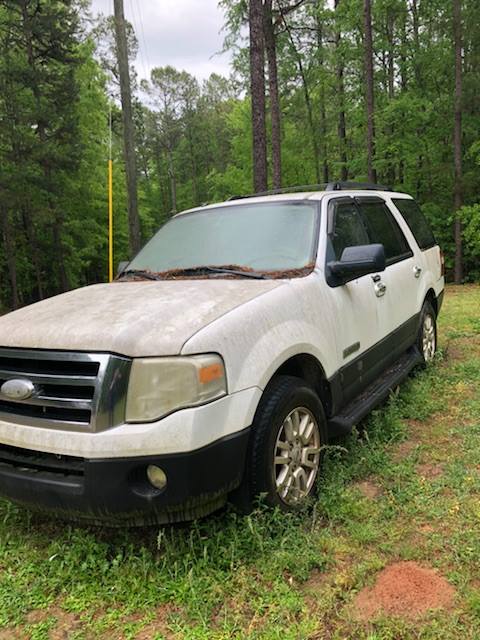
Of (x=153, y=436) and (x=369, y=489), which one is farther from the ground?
(x=153, y=436)

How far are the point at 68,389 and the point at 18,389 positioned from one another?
272 mm

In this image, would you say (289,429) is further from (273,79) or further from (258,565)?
(273,79)

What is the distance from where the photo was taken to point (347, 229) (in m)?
3.73

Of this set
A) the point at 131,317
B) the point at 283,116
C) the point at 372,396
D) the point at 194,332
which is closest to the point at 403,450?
the point at 372,396

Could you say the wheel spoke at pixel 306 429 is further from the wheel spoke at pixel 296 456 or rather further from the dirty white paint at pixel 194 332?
the dirty white paint at pixel 194 332

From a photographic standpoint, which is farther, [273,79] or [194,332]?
[273,79]

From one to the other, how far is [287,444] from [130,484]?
0.90 meters

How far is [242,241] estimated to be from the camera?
11.4 feet

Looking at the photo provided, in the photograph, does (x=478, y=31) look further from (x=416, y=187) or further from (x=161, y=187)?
(x=161, y=187)

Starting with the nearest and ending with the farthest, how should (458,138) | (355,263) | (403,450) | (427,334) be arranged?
(355,263) < (403,450) < (427,334) < (458,138)

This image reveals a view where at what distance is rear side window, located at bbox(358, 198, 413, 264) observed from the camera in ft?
13.8

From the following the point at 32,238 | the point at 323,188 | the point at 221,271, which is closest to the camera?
the point at 221,271

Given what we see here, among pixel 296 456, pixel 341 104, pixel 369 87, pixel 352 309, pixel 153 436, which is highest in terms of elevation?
pixel 341 104

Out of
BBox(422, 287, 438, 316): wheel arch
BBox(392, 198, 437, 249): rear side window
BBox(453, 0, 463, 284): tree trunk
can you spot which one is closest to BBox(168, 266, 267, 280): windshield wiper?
BBox(392, 198, 437, 249): rear side window
